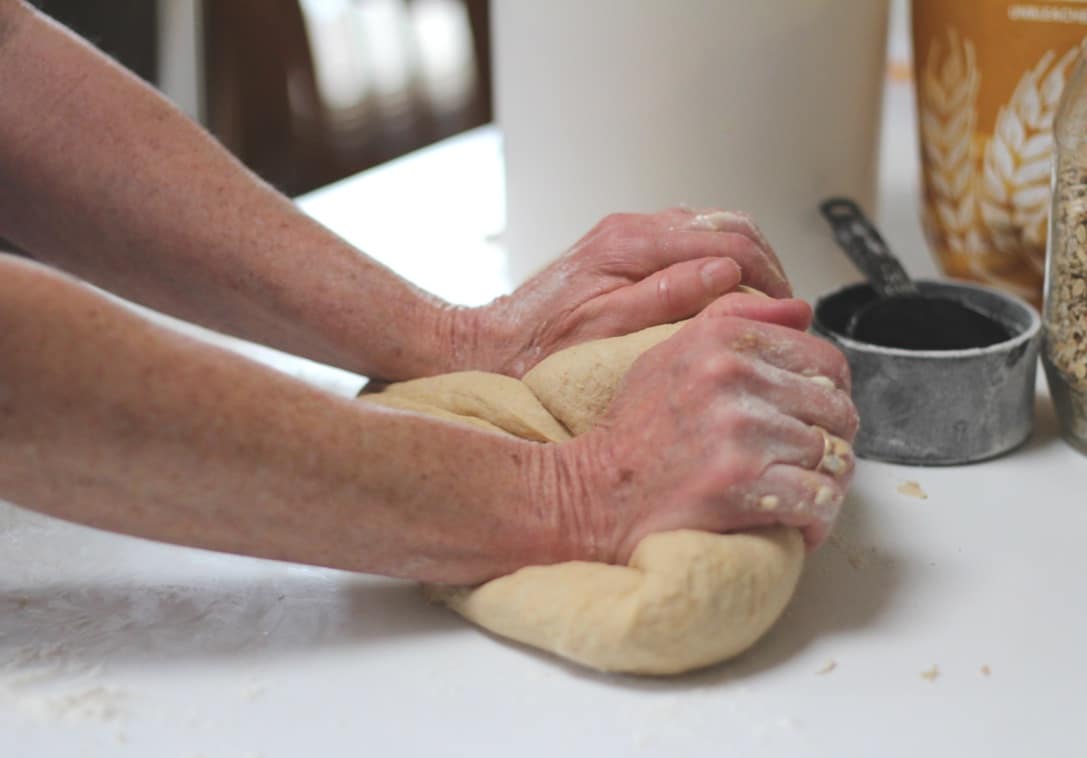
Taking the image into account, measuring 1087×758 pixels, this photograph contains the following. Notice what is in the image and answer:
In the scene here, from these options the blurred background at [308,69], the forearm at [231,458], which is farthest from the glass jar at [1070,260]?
the blurred background at [308,69]

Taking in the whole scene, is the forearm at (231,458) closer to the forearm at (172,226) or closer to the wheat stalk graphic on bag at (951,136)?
the forearm at (172,226)

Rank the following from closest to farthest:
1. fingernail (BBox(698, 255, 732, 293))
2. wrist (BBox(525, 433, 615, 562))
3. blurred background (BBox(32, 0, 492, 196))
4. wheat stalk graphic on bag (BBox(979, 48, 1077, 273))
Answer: wrist (BBox(525, 433, 615, 562)) → fingernail (BBox(698, 255, 732, 293)) → wheat stalk graphic on bag (BBox(979, 48, 1077, 273)) → blurred background (BBox(32, 0, 492, 196))

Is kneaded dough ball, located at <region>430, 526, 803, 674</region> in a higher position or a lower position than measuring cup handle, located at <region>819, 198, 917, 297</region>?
lower

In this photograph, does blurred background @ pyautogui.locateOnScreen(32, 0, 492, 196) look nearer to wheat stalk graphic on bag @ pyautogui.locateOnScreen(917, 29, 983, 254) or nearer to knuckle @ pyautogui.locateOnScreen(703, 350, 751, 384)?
wheat stalk graphic on bag @ pyautogui.locateOnScreen(917, 29, 983, 254)

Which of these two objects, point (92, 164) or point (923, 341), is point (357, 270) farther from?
point (923, 341)

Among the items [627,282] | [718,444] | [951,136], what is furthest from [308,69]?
[718,444]

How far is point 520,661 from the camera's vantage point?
68cm

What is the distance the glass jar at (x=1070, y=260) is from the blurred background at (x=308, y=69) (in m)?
1.57

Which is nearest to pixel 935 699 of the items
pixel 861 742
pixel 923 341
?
pixel 861 742

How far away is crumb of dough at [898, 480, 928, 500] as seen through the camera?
34.5 inches

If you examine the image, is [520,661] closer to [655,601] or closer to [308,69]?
[655,601]

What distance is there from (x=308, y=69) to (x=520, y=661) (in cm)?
199

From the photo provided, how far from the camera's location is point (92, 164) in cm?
85

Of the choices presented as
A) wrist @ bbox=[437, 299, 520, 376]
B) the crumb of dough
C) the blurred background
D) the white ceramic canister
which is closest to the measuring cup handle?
the white ceramic canister
